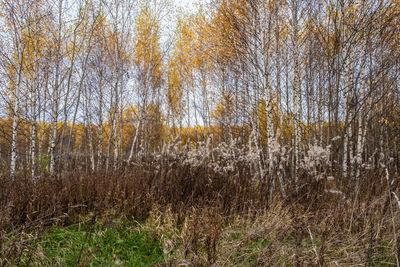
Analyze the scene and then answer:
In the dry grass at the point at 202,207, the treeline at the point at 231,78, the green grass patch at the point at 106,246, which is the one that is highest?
the treeline at the point at 231,78

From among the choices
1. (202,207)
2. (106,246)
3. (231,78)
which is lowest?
(106,246)

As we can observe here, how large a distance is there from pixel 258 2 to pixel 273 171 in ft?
10.2

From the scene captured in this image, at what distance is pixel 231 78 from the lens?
9250 millimetres

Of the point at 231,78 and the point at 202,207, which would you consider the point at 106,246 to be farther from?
the point at 231,78

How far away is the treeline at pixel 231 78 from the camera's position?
4.00 m

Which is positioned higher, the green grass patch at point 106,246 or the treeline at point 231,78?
the treeline at point 231,78

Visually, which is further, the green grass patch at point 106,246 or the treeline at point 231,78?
the treeline at point 231,78

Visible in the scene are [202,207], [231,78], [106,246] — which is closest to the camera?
[106,246]

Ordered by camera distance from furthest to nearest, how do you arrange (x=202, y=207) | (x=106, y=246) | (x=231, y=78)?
(x=231, y=78)
(x=202, y=207)
(x=106, y=246)

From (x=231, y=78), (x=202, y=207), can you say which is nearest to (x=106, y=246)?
(x=202, y=207)

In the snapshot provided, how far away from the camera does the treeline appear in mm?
3996

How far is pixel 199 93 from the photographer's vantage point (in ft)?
41.1

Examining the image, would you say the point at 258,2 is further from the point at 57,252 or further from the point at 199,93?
the point at 199,93

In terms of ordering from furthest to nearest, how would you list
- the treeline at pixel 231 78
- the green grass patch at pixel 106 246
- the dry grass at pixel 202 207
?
the treeline at pixel 231 78
the dry grass at pixel 202 207
the green grass patch at pixel 106 246
